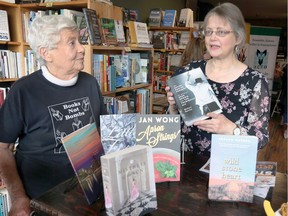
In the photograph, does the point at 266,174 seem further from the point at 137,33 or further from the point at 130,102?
the point at 137,33

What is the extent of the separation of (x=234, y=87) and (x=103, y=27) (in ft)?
5.05

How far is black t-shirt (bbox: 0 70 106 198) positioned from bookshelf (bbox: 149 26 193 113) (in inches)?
147

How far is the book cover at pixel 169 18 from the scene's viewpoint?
204 inches

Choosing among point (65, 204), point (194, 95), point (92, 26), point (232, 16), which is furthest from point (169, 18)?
point (65, 204)

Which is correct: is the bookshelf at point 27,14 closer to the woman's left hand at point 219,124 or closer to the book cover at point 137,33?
the book cover at point 137,33

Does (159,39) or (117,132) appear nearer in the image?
(117,132)

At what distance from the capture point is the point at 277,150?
4.78 m

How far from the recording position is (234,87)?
1.49 metres

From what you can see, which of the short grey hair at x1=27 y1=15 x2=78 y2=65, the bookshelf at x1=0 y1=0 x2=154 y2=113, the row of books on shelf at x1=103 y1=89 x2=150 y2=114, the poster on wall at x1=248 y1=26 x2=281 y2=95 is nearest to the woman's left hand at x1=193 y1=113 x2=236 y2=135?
the short grey hair at x1=27 y1=15 x2=78 y2=65

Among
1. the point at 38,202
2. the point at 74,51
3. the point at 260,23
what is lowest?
the point at 38,202

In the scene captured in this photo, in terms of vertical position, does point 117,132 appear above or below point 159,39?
below

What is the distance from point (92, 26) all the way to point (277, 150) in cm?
388

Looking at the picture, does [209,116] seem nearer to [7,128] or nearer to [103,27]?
Answer: [7,128]

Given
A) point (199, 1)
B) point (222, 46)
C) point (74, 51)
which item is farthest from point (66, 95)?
point (199, 1)
